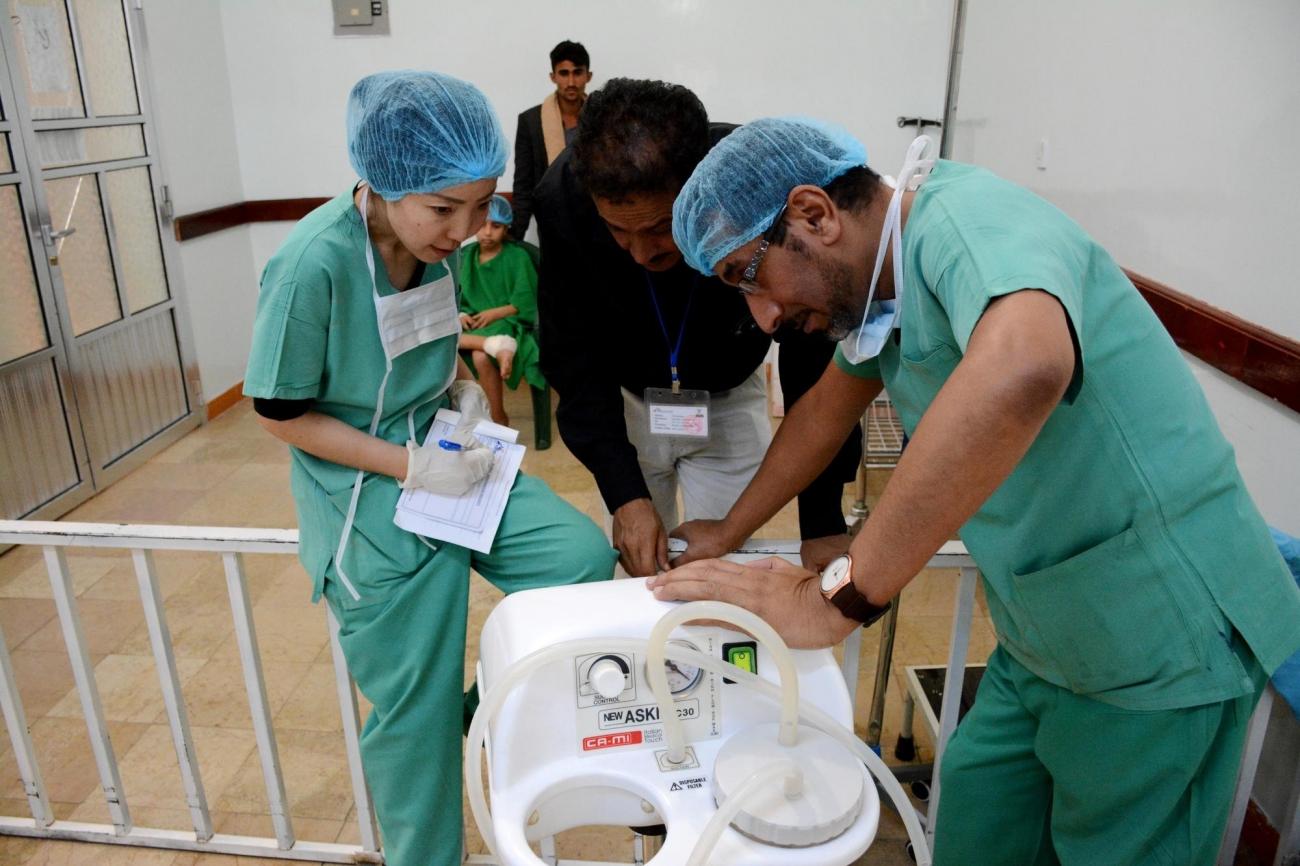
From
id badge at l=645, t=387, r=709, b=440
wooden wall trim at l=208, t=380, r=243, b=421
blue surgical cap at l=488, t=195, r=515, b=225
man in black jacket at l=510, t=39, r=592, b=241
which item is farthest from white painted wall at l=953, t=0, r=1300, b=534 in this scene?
wooden wall trim at l=208, t=380, r=243, b=421

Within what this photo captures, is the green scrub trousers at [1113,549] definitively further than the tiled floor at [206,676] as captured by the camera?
No

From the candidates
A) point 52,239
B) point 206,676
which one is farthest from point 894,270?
point 52,239

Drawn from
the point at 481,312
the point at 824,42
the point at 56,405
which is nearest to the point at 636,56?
the point at 824,42

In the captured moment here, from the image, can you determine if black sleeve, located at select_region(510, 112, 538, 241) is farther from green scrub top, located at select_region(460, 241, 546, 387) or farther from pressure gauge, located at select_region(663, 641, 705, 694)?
pressure gauge, located at select_region(663, 641, 705, 694)

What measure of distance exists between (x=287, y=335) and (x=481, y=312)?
3095mm

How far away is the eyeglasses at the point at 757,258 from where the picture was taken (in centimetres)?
99

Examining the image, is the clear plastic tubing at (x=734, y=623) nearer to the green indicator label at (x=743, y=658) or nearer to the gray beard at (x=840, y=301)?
the green indicator label at (x=743, y=658)

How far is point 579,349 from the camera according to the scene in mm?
1655

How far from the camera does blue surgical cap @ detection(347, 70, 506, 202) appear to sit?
1259 mm

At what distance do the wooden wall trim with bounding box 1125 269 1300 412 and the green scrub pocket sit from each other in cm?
100

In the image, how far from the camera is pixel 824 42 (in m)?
4.48

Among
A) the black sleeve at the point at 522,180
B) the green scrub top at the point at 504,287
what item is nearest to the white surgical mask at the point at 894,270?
the green scrub top at the point at 504,287

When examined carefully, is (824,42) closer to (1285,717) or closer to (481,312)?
(481,312)

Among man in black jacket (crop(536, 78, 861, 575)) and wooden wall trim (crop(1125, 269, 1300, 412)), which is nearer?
man in black jacket (crop(536, 78, 861, 575))
